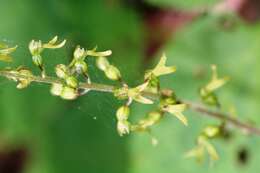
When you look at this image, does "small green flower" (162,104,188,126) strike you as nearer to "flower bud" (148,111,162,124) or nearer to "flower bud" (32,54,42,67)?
"flower bud" (148,111,162,124)

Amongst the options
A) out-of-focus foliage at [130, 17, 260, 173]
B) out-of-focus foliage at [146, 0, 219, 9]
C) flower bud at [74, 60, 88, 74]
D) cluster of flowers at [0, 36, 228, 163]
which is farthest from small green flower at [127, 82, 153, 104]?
out-of-focus foliage at [146, 0, 219, 9]

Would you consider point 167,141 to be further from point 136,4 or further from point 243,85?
point 136,4

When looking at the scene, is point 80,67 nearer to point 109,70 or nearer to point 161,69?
point 109,70

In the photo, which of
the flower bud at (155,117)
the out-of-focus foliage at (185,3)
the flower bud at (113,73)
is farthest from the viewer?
the out-of-focus foliage at (185,3)

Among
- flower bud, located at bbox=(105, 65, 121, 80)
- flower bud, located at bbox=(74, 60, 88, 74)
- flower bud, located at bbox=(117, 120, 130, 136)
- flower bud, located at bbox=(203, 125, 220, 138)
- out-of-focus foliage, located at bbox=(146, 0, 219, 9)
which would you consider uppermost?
flower bud, located at bbox=(74, 60, 88, 74)

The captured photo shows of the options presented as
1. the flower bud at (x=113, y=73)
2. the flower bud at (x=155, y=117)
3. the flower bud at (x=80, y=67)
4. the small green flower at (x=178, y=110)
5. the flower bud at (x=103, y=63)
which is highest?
the flower bud at (x=80, y=67)

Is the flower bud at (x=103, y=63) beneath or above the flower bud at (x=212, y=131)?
above

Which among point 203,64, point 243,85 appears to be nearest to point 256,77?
point 243,85

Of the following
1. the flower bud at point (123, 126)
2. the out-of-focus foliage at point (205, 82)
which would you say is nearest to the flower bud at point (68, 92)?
the flower bud at point (123, 126)

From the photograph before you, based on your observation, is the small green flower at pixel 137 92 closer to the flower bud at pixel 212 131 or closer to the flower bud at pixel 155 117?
the flower bud at pixel 155 117
